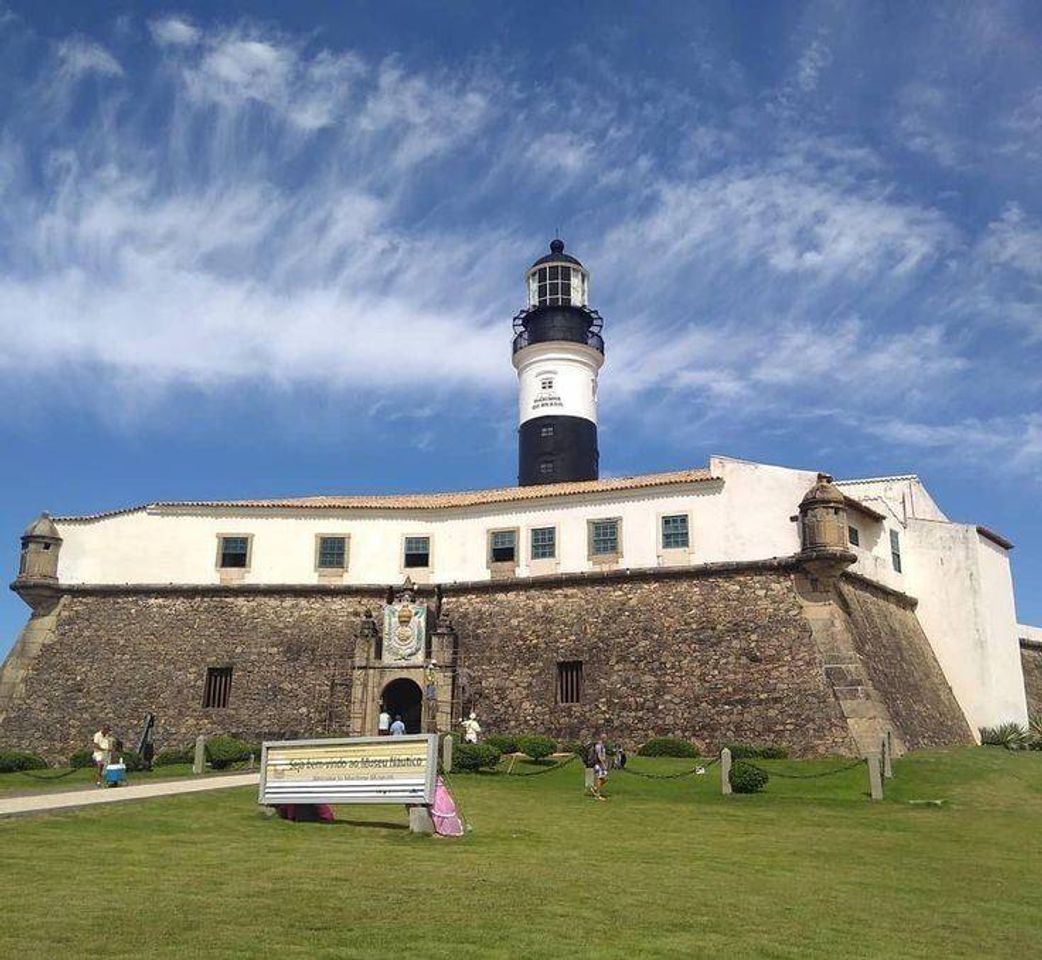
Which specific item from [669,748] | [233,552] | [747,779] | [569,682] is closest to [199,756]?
[233,552]

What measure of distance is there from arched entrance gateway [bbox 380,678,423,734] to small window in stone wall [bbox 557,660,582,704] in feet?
16.1

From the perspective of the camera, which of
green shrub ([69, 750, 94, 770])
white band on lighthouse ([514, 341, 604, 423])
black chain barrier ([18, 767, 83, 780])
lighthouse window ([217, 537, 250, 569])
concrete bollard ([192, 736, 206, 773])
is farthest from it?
white band on lighthouse ([514, 341, 604, 423])

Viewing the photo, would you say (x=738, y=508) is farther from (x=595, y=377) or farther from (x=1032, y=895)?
(x=1032, y=895)

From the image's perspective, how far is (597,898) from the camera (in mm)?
11633

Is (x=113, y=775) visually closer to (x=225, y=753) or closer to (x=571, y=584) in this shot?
(x=225, y=753)

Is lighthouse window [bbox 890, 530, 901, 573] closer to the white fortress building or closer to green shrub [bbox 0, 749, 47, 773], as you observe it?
the white fortress building

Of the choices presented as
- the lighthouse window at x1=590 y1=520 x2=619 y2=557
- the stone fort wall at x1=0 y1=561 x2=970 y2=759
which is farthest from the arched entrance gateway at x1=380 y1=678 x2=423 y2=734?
the lighthouse window at x1=590 y1=520 x2=619 y2=557

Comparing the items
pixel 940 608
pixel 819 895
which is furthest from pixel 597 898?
pixel 940 608

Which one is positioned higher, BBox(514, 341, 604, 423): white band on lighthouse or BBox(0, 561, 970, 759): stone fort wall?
BBox(514, 341, 604, 423): white band on lighthouse

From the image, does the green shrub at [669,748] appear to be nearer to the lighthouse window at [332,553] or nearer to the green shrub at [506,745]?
the green shrub at [506,745]

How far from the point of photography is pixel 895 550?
3712cm

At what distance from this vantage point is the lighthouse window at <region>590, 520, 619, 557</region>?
115ft

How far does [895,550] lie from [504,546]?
13.9 metres

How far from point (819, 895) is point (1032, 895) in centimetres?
321
